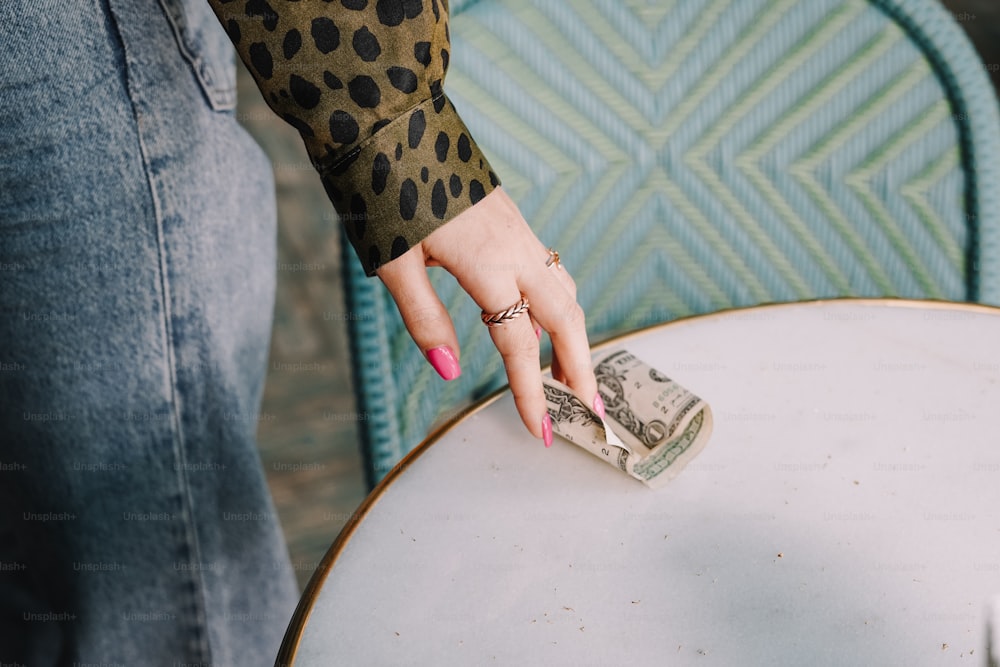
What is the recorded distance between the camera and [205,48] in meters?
0.74

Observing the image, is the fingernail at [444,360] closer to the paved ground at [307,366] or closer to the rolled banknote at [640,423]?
the rolled banknote at [640,423]

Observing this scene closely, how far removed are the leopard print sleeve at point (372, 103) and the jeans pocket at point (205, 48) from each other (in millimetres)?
190

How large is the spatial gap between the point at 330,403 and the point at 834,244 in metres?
1.10

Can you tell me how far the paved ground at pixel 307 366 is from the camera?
160 cm

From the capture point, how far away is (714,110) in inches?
37.7

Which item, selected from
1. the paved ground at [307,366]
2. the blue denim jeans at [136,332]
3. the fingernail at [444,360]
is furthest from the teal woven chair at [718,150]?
the paved ground at [307,366]

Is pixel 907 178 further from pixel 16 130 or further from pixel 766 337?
pixel 16 130

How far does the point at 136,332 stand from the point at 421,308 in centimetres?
32

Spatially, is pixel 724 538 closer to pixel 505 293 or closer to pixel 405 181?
pixel 505 293

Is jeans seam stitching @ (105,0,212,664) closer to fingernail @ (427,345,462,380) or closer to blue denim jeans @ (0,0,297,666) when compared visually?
blue denim jeans @ (0,0,297,666)

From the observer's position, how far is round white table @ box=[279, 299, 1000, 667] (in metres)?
0.51

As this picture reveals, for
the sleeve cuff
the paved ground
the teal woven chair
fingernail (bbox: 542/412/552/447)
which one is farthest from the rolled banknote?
the paved ground

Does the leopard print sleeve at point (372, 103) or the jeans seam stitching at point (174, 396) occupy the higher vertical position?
the leopard print sleeve at point (372, 103)

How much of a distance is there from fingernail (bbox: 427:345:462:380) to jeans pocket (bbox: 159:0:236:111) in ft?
1.15
